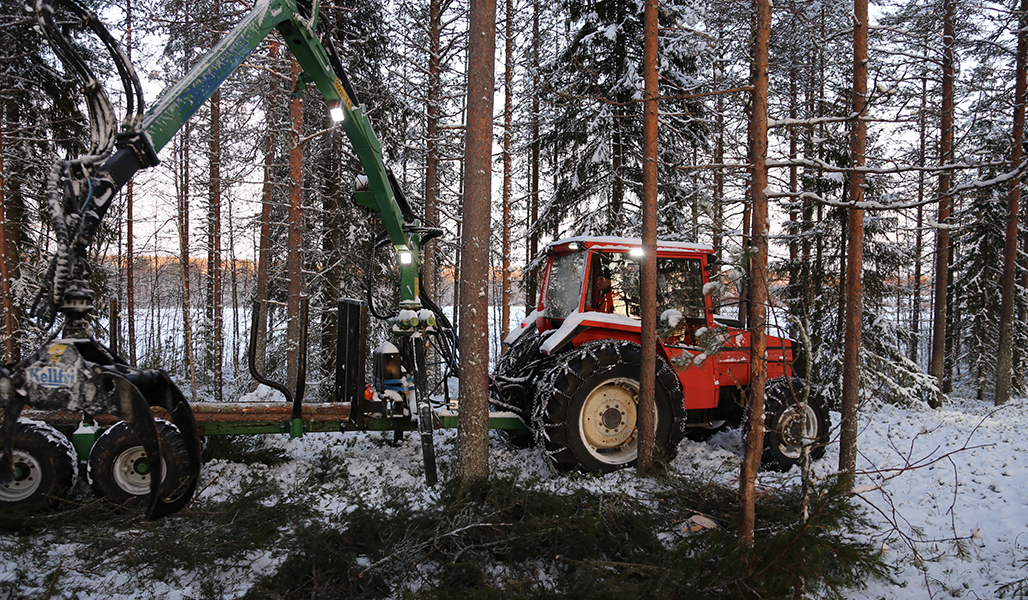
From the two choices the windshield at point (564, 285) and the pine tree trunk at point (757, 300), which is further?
the windshield at point (564, 285)

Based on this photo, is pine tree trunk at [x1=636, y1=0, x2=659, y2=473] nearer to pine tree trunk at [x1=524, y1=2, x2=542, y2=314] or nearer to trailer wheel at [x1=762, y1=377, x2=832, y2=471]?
trailer wheel at [x1=762, y1=377, x2=832, y2=471]

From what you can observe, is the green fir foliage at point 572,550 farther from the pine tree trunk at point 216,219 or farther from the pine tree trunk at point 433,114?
the pine tree trunk at point 216,219

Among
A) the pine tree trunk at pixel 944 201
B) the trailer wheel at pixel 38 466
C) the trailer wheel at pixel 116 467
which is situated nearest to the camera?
the trailer wheel at pixel 38 466

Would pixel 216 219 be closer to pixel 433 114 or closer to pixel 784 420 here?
pixel 433 114

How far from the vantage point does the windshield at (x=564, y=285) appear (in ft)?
→ 19.8

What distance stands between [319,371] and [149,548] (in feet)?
29.7

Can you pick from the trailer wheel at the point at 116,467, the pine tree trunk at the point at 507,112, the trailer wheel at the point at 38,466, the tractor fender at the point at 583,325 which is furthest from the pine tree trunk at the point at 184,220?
the tractor fender at the point at 583,325

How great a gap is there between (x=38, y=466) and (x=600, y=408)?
16.9ft

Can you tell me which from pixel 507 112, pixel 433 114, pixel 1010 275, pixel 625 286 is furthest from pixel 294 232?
pixel 1010 275

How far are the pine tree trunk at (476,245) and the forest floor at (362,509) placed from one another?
0.50 metres

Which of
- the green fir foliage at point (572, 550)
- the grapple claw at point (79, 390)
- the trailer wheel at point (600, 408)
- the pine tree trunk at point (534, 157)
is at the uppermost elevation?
the pine tree trunk at point (534, 157)

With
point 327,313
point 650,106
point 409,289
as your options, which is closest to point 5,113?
point 327,313

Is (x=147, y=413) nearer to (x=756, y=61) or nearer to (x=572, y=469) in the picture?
(x=572, y=469)

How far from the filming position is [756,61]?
3.95m
